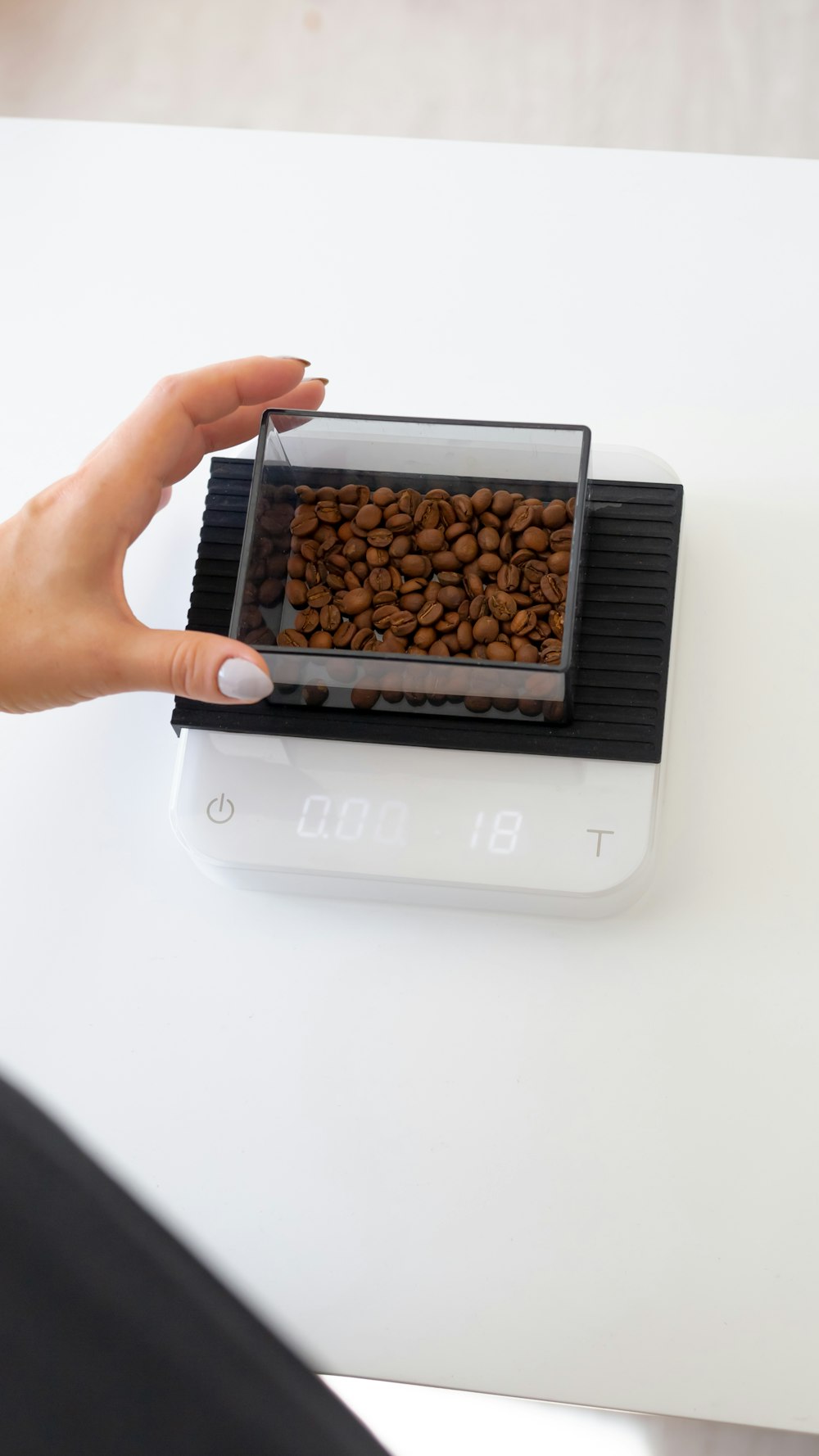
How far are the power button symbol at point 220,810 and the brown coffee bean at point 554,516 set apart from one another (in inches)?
10.9

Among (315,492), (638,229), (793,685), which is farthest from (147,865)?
(638,229)

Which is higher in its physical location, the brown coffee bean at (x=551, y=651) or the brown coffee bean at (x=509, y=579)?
the brown coffee bean at (x=509, y=579)

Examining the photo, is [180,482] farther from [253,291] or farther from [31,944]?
[31,944]

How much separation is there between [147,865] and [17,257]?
1.79 ft

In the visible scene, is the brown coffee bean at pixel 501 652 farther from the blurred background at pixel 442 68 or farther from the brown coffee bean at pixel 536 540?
the blurred background at pixel 442 68

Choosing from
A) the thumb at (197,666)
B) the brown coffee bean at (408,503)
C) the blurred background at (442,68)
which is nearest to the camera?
the thumb at (197,666)

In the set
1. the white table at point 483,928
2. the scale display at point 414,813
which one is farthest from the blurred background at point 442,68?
the scale display at point 414,813

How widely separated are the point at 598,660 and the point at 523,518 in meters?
0.10

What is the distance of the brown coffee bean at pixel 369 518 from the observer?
0.77 m

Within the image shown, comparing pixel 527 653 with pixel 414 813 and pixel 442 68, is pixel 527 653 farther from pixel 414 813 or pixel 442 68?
pixel 442 68

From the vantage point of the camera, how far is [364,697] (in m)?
0.76

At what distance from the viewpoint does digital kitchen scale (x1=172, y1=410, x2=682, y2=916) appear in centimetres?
74

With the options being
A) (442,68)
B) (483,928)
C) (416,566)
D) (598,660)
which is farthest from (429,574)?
(442,68)

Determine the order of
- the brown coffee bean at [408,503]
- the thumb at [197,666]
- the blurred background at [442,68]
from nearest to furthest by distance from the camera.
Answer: the thumb at [197,666], the brown coffee bean at [408,503], the blurred background at [442,68]
